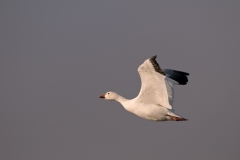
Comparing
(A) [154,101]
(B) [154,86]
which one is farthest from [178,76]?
(B) [154,86]

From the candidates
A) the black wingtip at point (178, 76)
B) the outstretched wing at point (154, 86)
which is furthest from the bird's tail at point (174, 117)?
the black wingtip at point (178, 76)

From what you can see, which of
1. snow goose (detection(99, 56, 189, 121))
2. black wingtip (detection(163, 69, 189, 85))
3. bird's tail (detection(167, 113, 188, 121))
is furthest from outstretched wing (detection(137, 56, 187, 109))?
black wingtip (detection(163, 69, 189, 85))

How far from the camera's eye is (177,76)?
2741 cm

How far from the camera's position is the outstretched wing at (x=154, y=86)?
76.3ft

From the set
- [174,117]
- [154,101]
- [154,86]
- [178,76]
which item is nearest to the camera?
[154,86]

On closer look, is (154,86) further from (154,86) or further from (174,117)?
(174,117)

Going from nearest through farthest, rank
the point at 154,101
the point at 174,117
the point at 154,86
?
the point at 154,86 < the point at 174,117 < the point at 154,101

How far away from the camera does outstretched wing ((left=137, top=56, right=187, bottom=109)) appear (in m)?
23.3

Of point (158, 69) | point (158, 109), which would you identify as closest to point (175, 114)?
point (158, 109)

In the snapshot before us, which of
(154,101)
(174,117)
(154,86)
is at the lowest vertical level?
(174,117)

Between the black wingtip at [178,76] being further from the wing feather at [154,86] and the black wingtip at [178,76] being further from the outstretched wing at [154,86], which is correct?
the wing feather at [154,86]

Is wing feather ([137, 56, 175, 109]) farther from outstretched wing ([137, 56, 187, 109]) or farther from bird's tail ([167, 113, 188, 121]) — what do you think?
bird's tail ([167, 113, 188, 121])

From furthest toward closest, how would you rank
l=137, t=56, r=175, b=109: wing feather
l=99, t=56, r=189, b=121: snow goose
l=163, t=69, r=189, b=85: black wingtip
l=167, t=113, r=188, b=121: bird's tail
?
l=163, t=69, r=189, b=85: black wingtip < l=167, t=113, r=188, b=121: bird's tail < l=99, t=56, r=189, b=121: snow goose < l=137, t=56, r=175, b=109: wing feather

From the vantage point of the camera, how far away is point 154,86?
2431 cm
